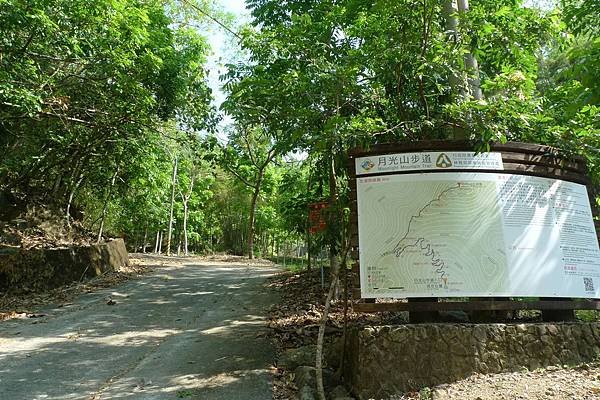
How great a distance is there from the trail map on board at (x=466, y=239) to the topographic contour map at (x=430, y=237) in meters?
0.01

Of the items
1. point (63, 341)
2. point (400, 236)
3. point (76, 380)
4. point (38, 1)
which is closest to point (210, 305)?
point (63, 341)

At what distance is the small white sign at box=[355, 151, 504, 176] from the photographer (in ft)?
15.8

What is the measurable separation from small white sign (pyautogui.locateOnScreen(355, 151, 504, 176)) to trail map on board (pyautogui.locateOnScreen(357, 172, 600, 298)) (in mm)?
95

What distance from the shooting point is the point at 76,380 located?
500 cm

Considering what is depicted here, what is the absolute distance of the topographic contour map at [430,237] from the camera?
4551 millimetres

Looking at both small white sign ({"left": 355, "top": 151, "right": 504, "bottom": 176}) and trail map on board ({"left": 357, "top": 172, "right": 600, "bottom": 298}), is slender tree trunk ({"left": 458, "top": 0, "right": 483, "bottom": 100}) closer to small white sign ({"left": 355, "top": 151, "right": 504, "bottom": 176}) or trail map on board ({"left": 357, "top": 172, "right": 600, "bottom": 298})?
small white sign ({"left": 355, "top": 151, "right": 504, "bottom": 176})

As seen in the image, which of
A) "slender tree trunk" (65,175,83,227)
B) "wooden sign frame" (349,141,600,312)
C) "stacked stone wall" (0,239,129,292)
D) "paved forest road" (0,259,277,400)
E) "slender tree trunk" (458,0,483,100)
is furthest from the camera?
"slender tree trunk" (65,175,83,227)

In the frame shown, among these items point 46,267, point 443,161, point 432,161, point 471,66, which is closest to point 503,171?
point 443,161

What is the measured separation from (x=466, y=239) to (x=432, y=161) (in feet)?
3.02

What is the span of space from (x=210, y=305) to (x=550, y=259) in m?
6.33

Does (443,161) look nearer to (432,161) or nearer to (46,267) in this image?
(432,161)

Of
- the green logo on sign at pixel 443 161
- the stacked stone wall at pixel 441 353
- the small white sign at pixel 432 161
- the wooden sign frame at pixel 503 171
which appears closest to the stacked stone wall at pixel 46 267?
the wooden sign frame at pixel 503 171

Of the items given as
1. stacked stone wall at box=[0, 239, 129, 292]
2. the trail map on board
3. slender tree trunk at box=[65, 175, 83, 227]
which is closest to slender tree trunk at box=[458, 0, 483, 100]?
the trail map on board

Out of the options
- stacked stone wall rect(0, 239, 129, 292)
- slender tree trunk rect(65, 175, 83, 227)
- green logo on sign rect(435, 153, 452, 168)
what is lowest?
stacked stone wall rect(0, 239, 129, 292)
